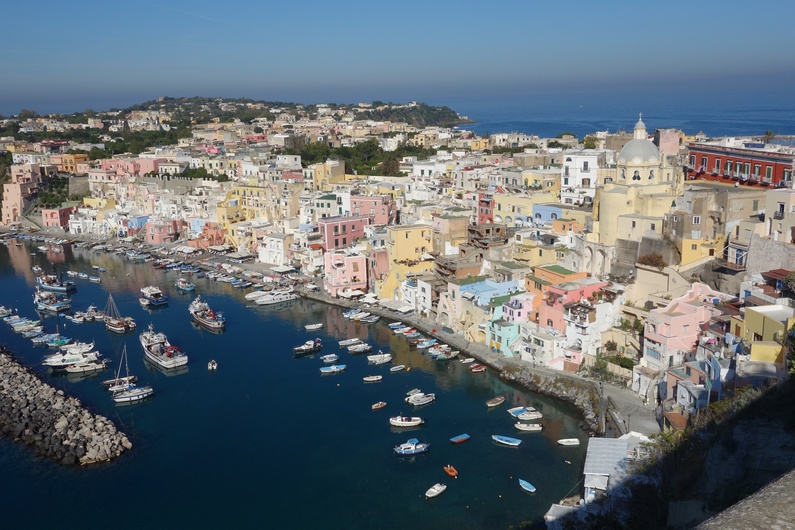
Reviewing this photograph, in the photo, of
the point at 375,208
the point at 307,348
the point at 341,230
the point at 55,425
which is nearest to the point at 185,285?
the point at 341,230

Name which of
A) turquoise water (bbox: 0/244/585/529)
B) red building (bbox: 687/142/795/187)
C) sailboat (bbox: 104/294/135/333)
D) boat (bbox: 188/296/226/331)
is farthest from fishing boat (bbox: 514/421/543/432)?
sailboat (bbox: 104/294/135/333)

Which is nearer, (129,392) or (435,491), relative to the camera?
(435,491)

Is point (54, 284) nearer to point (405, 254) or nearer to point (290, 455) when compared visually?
point (405, 254)

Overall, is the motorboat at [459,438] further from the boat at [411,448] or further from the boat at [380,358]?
the boat at [380,358]

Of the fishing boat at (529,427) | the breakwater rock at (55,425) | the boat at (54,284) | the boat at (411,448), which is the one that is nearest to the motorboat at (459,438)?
the boat at (411,448)

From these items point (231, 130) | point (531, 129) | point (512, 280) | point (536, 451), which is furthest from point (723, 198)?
point (531, 129)

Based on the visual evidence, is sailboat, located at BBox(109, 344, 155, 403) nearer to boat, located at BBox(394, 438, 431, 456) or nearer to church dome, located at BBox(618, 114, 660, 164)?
boat, located at BBox(394, 438, 431, 456)

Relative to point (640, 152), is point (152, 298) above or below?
below
